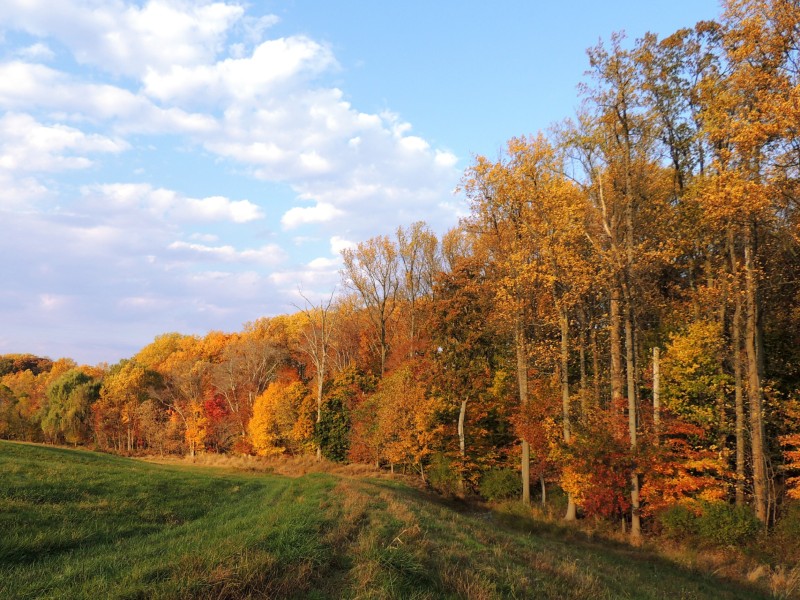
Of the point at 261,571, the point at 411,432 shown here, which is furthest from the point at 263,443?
the point at 261,571

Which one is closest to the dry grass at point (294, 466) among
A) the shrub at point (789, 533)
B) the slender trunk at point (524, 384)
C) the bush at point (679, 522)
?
the slender trunk at point (524, 384)

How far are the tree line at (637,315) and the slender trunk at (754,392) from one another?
0.07 metres

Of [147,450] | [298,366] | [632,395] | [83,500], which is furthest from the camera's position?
[298,366]

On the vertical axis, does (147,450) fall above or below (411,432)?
below

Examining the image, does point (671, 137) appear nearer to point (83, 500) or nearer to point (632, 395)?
point (632, 395)

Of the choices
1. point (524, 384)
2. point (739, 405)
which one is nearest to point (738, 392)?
point (739, 405)

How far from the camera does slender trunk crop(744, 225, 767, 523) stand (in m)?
16.2

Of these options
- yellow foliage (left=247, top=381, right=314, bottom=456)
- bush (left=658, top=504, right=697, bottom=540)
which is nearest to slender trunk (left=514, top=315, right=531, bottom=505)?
bush (left=658, top=504, right=697, bottom=540)

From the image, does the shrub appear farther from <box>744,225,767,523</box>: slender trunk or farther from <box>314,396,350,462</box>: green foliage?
<box>314,396,350,462</box>: green foliage

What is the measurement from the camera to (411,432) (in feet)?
97.6

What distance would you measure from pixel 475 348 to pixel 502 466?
8.24 metres

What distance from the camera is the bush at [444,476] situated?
1129 inches

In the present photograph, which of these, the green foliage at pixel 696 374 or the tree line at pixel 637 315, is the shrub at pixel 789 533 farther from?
the green foliage at pixel 696 374

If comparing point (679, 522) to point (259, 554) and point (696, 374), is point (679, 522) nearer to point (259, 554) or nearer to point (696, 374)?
point (696, 374)
